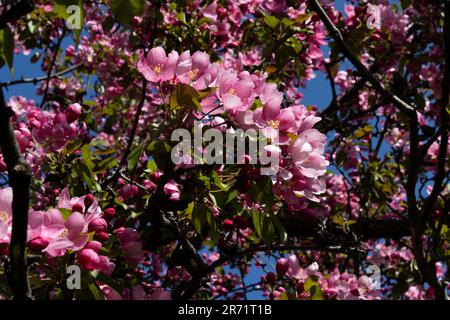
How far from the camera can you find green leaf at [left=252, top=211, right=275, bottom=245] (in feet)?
4.94

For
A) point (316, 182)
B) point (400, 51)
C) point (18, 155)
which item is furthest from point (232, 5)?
point (18, 155)

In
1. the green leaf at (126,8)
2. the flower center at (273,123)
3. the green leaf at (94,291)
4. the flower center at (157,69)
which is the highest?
the flower center at (157,69)

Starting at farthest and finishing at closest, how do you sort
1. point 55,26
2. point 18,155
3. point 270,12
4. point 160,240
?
point 55,26 → point 270,12 → point 160,240 → point 18,155

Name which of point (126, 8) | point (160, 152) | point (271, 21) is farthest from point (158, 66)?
point (271, 21)

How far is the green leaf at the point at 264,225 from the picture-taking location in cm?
151

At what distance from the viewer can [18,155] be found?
0.82 metres

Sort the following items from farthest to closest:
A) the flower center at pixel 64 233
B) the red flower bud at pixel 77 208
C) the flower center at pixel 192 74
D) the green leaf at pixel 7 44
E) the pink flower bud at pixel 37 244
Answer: the flower center at pixel 192 74, the red flower bud at pixel 77 208, the flower center at pixel 64 233, the pink flower bud at pixel 37 244, the green leaf at pixel 7 44

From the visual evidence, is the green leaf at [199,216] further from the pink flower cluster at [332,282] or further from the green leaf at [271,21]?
the green leaf at [271,21]

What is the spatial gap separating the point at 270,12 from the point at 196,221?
2.06 metres

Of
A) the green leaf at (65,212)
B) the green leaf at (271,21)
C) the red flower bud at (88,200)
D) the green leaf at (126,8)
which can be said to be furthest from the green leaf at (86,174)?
the green leaf at (271,21)

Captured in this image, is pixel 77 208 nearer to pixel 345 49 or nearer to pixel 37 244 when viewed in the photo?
pixel 37 244
